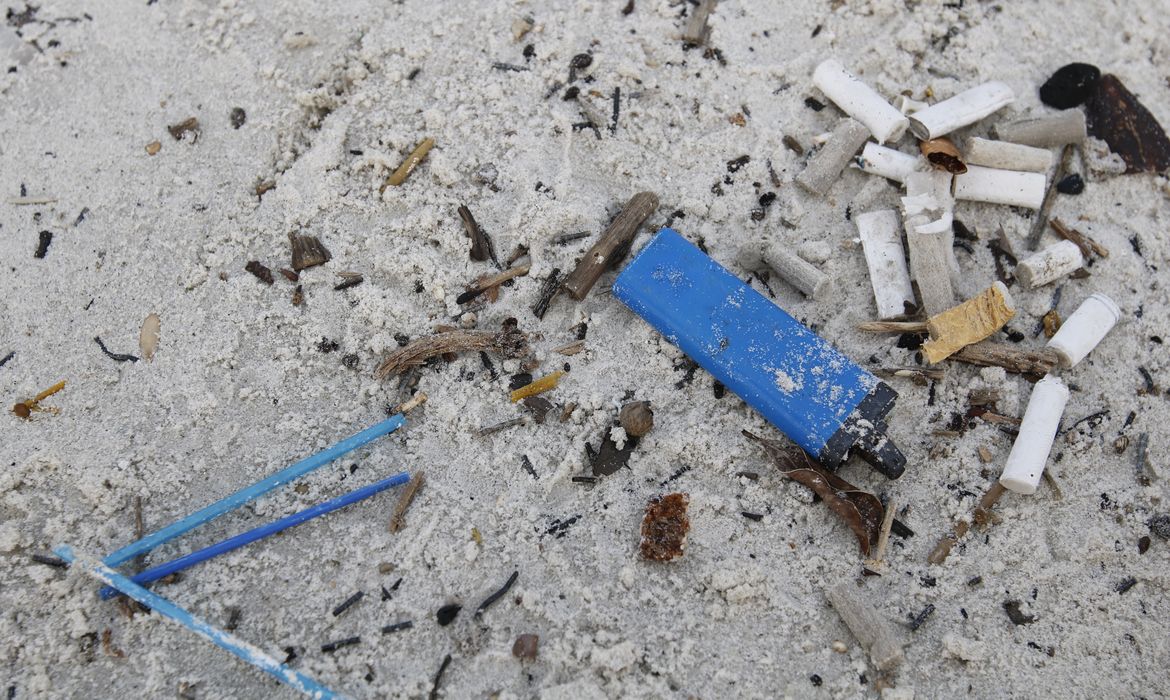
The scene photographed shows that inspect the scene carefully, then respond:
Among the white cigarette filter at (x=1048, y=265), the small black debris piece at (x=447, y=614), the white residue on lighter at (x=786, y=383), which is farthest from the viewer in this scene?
the white cigarette filter at (x=1048, y=265)

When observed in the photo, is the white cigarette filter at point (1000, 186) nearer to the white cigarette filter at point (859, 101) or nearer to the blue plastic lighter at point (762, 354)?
the white cigarette filter at point (859, 101)

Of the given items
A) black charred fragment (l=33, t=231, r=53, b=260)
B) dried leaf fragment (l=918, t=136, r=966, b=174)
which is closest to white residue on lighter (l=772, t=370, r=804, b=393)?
dried leaf fragment (l=918, t=136, r=966, b=174)

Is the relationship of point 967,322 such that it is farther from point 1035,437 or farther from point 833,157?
point 833,157

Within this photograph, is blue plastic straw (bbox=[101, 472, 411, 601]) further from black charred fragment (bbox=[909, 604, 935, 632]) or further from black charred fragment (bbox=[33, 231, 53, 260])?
black charred fragment (bbox=[909, 604, 935, 632])

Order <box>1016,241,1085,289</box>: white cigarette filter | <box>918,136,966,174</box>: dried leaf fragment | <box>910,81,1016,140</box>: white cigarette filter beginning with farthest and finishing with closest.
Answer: <box>910,81,1016,140</box>: white cigarette filter
<box>918,136,966,174</box>: dried leaf fragment
<box>1016,241,1085,289</box>: white cigarette filter

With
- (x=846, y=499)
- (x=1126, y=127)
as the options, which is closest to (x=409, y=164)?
(x=846, y=499)

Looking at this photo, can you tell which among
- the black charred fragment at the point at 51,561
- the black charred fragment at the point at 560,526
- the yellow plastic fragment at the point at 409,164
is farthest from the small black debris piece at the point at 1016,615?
Answer: the black charred fragment at the point at 51,561
